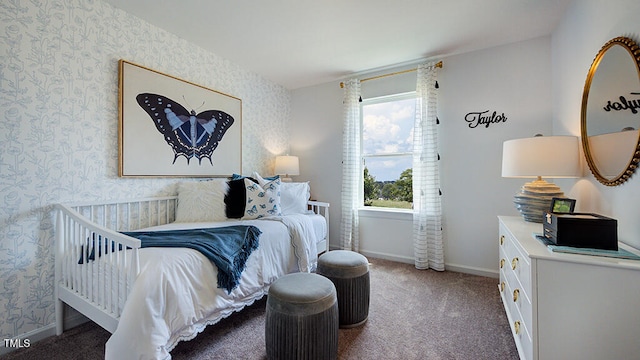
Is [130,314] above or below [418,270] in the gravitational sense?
above

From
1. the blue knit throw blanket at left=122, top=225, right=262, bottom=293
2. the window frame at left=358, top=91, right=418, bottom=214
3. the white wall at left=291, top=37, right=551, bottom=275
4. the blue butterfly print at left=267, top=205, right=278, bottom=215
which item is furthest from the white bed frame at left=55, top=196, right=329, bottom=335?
the white wall at left=291, top=37, right=551, bottom=275

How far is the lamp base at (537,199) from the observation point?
5.79 feet

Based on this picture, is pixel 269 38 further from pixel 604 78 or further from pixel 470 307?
pixel 470 307

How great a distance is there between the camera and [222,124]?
2.88 metres

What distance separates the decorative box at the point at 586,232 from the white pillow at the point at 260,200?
205 centimetres

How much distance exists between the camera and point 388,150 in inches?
130

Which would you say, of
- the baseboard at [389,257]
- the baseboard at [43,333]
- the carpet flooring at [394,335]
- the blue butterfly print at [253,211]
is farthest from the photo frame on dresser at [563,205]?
the baseboard at [43,333]

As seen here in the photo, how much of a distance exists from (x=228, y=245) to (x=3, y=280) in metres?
1.31

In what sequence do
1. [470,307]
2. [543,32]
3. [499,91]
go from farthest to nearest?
[499,91] < [543,32] < [470,307]

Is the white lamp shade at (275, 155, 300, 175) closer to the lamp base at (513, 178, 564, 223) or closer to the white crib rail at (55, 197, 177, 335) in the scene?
the white crib rail at (55, 197, 177, 335)

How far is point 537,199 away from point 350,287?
1.44 metres

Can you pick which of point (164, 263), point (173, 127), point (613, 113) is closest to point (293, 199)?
point (173, 127)

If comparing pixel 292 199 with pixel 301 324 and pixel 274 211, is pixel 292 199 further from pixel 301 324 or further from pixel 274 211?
pixel 301 324

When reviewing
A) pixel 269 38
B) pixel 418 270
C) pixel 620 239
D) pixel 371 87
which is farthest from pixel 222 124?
pixel 620 239
